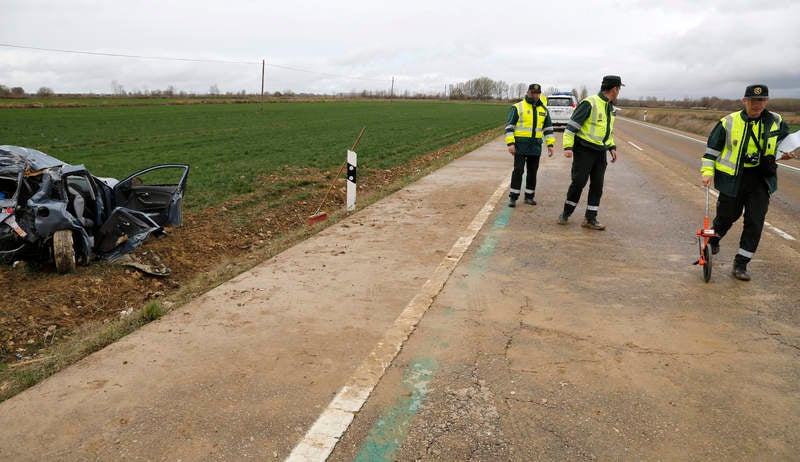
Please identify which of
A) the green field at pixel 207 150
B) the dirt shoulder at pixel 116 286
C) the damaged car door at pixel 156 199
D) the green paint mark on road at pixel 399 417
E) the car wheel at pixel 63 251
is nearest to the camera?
the green paint mark on road at pixel 399 417

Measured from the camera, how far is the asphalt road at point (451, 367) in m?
2.78

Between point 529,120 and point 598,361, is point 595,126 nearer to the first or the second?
point 529,120

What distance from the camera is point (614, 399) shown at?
3.16m

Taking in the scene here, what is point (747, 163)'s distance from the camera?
209 inches

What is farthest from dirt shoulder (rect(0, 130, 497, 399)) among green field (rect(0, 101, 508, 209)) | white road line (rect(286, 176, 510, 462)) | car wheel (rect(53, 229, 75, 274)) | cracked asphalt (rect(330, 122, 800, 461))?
cracked asphalt (rect(330, 122, 800, 461))

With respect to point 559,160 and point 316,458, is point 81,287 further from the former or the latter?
point 559,160

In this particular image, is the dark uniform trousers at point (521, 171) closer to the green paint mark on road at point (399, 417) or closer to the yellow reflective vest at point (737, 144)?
the yellow reflective vest at point (737, 144)

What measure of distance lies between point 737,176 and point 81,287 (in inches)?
264

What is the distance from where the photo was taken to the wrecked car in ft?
19.1

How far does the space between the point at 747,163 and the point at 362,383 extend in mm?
4429

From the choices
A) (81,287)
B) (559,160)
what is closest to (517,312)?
(81,287)

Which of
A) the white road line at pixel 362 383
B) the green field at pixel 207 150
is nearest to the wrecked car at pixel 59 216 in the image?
the green field at pixel 207 150

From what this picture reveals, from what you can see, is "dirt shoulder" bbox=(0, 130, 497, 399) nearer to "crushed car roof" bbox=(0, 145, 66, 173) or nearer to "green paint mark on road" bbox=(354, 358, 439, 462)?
"crushed car roof" bbox=(0, 145, 66, 173)

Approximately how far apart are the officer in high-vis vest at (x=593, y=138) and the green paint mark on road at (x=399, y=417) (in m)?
4.37
